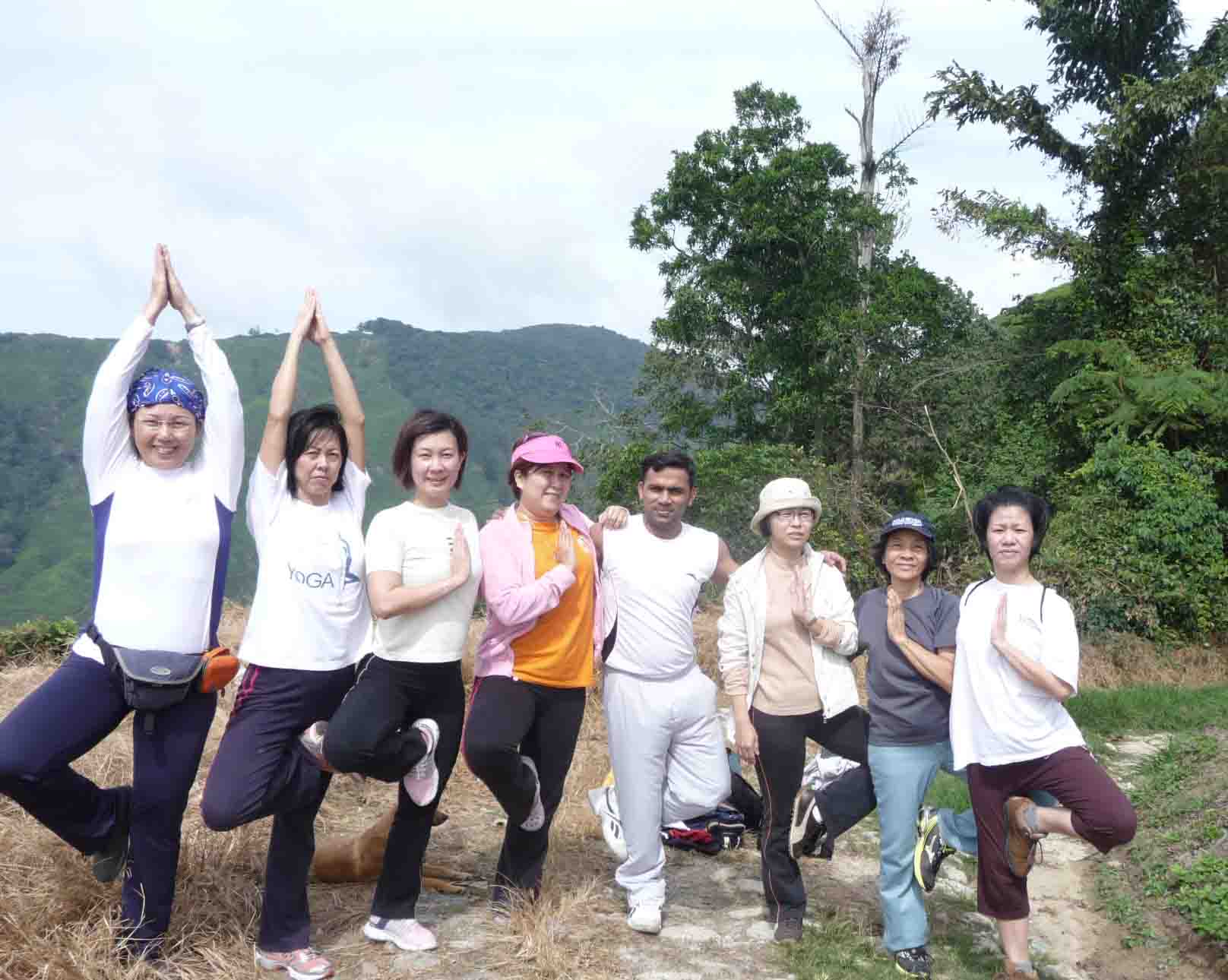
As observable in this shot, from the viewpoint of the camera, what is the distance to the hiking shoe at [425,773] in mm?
3428

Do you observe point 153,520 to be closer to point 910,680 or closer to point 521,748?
point 521,748

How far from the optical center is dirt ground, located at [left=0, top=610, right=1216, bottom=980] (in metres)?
3.34

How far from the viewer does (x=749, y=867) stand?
482 cm

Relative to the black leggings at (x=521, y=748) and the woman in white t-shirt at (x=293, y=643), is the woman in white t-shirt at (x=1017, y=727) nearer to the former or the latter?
the black leggings at (x=521, y=748)

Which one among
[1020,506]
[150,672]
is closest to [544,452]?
[150,672]

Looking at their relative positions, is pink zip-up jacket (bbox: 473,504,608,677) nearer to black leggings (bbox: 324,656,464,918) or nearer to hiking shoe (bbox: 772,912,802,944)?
black leggings (bbox: 324,656,464,918)

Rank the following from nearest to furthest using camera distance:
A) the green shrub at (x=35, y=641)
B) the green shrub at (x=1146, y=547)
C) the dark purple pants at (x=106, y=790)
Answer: the dark purple pants at (x=106, y=790)
the green shrub at (x=35, y=641)
the green shrub at (x=1146, y=547)

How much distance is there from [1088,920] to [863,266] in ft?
49.7

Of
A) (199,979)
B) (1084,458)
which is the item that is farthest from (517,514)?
(1084,458)

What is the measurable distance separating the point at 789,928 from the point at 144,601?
8.38ft

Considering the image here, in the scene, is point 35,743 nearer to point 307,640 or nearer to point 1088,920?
point 307,640

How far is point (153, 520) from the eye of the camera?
313cm

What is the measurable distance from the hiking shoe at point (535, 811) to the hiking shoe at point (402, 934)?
49cm

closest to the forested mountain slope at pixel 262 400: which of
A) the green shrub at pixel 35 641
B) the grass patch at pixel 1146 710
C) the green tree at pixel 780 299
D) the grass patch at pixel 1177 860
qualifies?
the green tree at pixel 780 299
